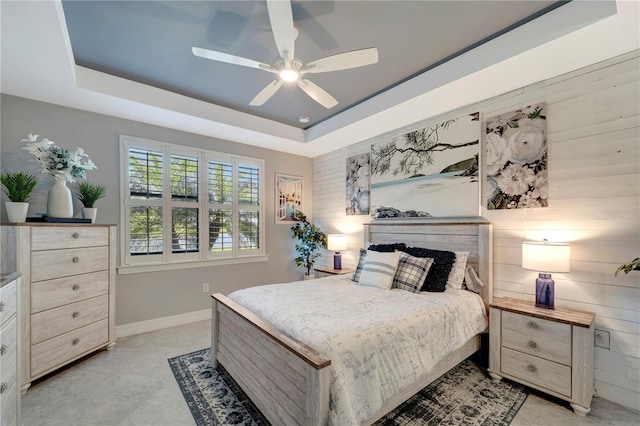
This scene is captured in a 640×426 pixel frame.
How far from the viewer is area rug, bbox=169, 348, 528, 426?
1860 millimetres

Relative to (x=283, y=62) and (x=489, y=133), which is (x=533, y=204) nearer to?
(x=489, y=133)

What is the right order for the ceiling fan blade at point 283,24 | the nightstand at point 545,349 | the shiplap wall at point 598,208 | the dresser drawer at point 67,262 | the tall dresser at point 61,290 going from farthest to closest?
the dresser drawer at point 67,262 → the tall dresser at point 61,290 → the shiplap wall at point 598,208 → the nightstand at point 545,349 → the ceiling fan blade at point 283,24

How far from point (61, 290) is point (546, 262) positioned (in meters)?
4.05

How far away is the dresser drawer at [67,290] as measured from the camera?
227cm

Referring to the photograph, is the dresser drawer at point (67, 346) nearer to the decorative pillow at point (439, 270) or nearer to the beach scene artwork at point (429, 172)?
the decorative pillow at point (439, 270)

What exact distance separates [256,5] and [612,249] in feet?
10.5

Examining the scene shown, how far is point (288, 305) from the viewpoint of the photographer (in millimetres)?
2119

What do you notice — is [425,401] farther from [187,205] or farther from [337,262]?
[187,205]

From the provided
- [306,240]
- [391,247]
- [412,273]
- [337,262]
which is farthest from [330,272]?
[412,273]

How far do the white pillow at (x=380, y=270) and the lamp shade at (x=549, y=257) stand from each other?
3.64ft

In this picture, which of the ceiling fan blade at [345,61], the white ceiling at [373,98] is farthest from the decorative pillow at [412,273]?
the ceiling fan blade at [345,61]

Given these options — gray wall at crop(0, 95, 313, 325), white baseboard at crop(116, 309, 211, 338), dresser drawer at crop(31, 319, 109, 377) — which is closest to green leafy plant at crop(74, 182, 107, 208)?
gray wall at crop(0, 95, 313, 325)

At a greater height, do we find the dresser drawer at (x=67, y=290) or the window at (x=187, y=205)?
the window at (x=187, y=205)

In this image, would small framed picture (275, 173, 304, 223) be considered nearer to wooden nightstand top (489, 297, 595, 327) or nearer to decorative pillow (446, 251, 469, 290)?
decorative pillow (446, 251, 469, 290)
